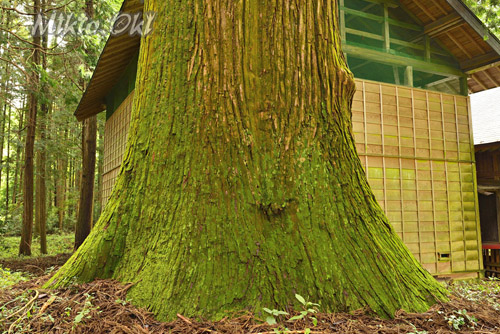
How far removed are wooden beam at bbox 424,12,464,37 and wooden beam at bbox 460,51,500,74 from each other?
46.6 inches

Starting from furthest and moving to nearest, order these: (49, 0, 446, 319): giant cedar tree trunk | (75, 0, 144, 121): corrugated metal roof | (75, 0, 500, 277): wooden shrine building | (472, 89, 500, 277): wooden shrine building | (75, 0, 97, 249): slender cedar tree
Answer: (75, 0, 97, 249): slender cedar tree → (472, 89, 500, 277): wooden shrine building → (75, 0, 500, 277): wooden shrine building → (75, 0, 144, 121): corrugated metal roof → (49, 0, 446, 319): giant cedar tree trunk

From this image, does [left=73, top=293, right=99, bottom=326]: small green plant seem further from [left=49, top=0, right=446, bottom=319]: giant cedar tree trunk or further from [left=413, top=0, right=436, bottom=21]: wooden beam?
[left=413, top=0, right=436, bottom=21]: wooden beam

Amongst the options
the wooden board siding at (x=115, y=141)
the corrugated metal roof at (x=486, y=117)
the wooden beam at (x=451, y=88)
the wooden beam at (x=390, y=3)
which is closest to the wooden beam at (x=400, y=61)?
the wooden beam at (x=451, y=88)

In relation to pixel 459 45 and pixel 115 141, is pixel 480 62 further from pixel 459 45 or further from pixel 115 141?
pixel 115 141

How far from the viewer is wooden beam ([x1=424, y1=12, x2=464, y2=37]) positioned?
8.45 meters

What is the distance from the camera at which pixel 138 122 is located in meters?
3.19

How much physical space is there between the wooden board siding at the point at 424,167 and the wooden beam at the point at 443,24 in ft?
4.97

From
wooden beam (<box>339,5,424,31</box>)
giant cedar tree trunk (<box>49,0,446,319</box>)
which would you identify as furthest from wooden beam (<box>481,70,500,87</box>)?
giant cedar tree trunk (<box>49,0,446,319</box>)

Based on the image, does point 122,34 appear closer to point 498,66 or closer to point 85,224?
point 85,224

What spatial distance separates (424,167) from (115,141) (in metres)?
8.66

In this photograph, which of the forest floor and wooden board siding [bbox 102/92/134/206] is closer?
the forest floor

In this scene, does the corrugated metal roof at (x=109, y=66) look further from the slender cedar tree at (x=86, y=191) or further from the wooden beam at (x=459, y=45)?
the wooden beam at (x=459, y=45)

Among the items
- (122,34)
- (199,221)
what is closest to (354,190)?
(199,221)

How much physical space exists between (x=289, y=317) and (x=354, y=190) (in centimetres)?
114
